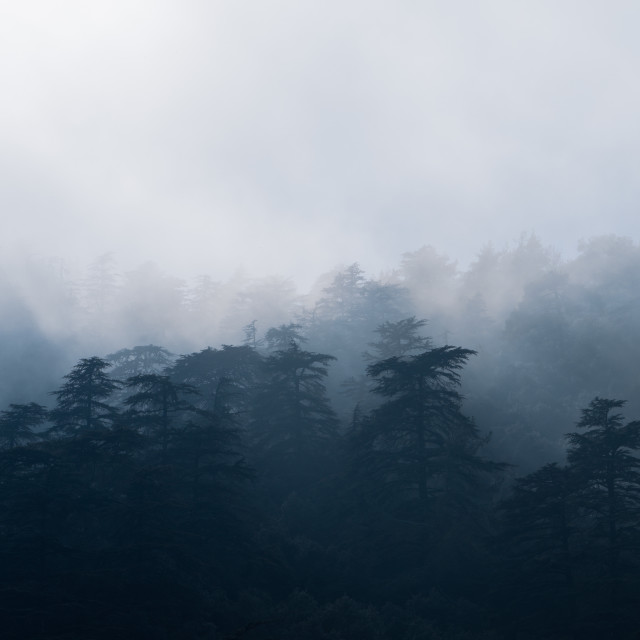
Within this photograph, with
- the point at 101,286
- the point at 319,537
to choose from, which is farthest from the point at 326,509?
the point at 101,286

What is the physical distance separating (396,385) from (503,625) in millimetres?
12774

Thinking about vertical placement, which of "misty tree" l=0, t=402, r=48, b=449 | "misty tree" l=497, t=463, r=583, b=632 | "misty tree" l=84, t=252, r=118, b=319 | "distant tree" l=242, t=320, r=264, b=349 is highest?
"misty tree" l=84, t=252, r=118, b=319

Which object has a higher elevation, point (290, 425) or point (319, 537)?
point (290, 425)

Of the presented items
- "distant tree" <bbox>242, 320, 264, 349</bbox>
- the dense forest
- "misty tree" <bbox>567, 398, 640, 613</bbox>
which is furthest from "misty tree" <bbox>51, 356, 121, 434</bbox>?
"misty tree" <bbox>567, 398, 640, 613</bbox>

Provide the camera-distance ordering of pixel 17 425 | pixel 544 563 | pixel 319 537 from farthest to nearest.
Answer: pixel 17 425
pixel 319 537
pixel 544 563

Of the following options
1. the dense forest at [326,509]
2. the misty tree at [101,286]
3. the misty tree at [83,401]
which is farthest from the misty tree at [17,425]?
the misty tree at [101,286]

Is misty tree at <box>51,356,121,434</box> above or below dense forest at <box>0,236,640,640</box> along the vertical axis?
above

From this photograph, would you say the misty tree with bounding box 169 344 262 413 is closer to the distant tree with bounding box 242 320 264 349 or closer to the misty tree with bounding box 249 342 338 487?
the misty tree with bounding box 249 342 338 487

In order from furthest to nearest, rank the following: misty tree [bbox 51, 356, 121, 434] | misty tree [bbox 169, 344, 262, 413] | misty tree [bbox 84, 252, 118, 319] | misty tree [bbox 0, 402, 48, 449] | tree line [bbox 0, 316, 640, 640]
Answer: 1. misty tree [bbox 84, 252, 118, 319]
2. misty tree [bbox 169, 344, 262, 413]
3. misty tree [bbox 0, 402, 48, 449]
4. misty tree [bbox 51, 356, 121, 434]
5. tree line [bbox 0, 316, 640, 640]

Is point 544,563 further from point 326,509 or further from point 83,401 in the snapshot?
point 83,401

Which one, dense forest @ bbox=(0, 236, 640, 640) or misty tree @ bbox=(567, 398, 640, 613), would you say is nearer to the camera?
dense forest @ bbox=(0, 236, 640, 640)

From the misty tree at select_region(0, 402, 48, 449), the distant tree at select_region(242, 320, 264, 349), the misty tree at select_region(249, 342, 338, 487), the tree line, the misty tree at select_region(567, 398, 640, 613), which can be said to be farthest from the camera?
the distant tree at select_region(242, 320, 264, 349)

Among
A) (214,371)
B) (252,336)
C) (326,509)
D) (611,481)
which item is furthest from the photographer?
(252,336)

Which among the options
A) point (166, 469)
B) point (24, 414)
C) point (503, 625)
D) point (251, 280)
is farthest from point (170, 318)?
point (503, 625)
